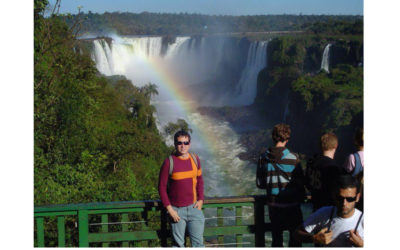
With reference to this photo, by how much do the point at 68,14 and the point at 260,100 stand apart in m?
42.0

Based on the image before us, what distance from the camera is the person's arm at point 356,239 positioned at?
274 centimetres

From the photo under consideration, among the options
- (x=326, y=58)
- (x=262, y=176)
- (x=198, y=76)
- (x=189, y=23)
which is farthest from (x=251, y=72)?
(x=189, y=23)

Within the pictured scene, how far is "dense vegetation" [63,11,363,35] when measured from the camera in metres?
100

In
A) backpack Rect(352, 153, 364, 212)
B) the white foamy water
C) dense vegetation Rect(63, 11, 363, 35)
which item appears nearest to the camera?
backpack Rect(352, 153, 364, 212)

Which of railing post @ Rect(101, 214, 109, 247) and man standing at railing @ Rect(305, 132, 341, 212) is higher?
man standing at railing @ Rect(305, 132, 341, 212)

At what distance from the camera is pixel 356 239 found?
274 cm

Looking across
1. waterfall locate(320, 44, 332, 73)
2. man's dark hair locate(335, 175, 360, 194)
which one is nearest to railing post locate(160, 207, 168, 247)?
man's dark hair locate(335, 175, 360, 194)

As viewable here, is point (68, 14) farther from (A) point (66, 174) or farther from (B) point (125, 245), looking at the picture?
(B) point (125, 245)

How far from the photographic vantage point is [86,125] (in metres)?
13.9

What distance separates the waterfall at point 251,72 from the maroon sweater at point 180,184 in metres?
46.9

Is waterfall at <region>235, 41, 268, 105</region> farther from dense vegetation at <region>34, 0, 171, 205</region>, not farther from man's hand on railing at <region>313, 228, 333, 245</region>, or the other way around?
man's hand on railing at <region>313, 228, 333, 245</region>

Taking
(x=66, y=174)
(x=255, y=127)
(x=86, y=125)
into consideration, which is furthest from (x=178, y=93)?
(x=66, y=174)

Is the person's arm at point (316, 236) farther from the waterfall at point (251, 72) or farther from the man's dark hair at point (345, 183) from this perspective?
the waterfall at point (251, 72)

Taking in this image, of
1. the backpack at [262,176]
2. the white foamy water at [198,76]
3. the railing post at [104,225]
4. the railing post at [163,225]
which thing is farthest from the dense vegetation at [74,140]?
the white foamy water at [198,76]
